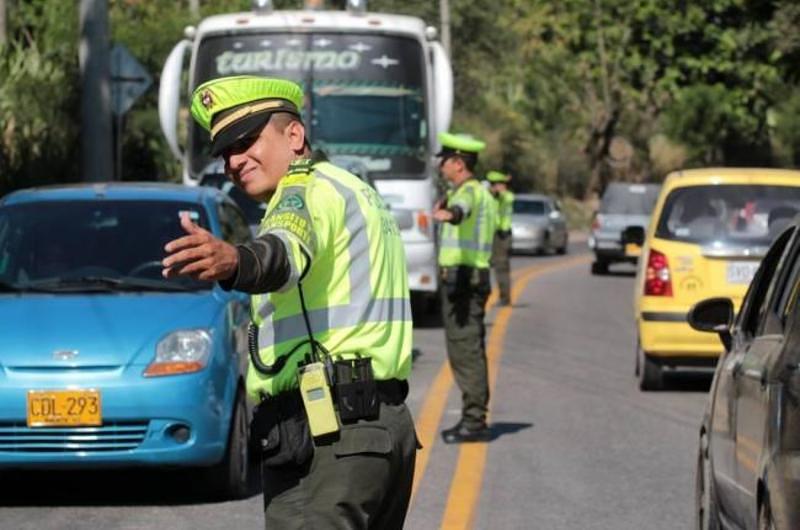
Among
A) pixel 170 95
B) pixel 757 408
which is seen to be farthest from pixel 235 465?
pixel 170 95

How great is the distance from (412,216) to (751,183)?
6510 mm

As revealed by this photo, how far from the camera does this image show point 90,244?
10.8 m

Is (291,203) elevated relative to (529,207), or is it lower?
elevated

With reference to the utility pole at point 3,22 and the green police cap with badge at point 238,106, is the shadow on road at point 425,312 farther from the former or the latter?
the green police cap with badge at point 238,106

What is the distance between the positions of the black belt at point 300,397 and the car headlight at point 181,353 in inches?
184

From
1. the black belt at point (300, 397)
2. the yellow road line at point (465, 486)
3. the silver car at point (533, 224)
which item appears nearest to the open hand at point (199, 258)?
the black belt at point (300, 397)

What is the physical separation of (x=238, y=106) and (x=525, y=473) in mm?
6460

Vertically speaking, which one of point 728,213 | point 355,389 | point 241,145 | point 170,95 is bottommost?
point 728,213

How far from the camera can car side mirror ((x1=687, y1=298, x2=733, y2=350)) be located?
26.3 feet

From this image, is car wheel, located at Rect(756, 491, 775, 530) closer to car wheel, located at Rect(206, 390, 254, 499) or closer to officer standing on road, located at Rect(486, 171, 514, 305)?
car wheel, located at Rect(206, 390, 254, 499)

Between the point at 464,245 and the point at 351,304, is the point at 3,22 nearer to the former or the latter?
the point at 464,245

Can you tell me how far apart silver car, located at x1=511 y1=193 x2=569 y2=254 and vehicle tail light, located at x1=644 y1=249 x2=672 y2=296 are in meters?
29.3

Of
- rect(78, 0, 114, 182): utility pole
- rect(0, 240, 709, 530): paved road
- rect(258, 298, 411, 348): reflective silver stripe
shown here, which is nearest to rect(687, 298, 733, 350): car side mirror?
rect(0, 240, 709, 530): paved road

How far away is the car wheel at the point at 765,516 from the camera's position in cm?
586
